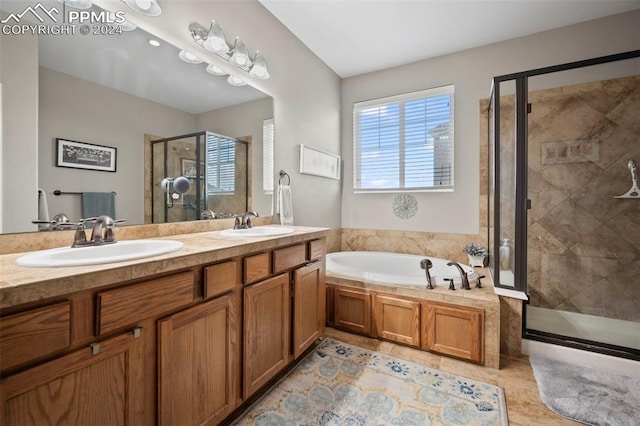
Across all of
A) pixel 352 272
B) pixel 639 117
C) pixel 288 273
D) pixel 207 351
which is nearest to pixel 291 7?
pixel 288 273

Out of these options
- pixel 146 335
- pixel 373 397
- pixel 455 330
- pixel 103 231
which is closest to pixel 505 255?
pixel 455 330

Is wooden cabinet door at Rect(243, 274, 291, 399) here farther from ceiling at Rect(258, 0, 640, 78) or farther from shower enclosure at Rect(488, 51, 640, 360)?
ceiling at Rect(258, 0, 640, 78)

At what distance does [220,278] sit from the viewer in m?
1.25

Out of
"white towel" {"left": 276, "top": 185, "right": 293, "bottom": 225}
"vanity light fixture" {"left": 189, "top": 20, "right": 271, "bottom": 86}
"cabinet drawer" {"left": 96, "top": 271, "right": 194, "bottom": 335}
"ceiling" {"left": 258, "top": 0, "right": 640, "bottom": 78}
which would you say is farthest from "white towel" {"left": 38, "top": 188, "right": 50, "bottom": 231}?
"ceiling" {"left": 258, "top": 0, "right": 640, "bottom": 78}

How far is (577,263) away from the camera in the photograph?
8.38 ft

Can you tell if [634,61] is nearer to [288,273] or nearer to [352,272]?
[352,272]

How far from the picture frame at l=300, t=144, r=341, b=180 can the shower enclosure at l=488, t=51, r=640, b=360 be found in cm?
161

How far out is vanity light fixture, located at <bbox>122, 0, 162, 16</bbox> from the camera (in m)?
1.44

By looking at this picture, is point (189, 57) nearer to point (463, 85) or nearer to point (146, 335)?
point (146, 335)

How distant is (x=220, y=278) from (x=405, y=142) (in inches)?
106

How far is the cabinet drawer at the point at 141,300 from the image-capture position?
86cm

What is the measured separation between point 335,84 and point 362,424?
11.0 feet

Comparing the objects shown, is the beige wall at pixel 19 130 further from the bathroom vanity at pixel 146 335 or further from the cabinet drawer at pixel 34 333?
the cabinet drawer at pixel 34 333

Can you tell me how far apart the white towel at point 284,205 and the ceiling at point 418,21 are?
57.9 inches
